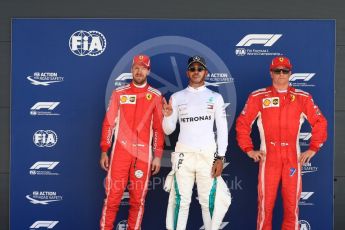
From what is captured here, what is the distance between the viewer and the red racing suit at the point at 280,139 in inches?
138

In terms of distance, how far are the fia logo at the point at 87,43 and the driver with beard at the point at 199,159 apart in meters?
0.92

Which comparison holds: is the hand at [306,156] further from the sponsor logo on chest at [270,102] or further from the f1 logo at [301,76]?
the f1 logo at [301,76]

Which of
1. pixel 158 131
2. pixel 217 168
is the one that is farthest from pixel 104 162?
pixel 217 168

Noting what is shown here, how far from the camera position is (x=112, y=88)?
4.11 metres

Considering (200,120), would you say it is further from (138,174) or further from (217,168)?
(138,174)

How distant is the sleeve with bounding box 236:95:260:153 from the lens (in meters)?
3.62

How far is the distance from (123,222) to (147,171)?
77 cm

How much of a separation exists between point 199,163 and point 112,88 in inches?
44.3

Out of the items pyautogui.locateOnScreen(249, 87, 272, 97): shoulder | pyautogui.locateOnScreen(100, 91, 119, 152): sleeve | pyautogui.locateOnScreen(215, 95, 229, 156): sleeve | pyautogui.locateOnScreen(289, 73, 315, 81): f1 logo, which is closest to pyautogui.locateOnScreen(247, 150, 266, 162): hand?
pyautogui.locateOnScreen(215, 95, 229, 156): sleeve

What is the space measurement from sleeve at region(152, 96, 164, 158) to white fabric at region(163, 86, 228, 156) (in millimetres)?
85

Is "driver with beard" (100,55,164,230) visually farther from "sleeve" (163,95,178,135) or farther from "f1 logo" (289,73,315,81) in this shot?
"f1 logo" (289,73,315,81)

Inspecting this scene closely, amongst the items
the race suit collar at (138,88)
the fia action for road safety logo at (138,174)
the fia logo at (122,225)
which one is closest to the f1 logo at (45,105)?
the race suit collar at (138,88)

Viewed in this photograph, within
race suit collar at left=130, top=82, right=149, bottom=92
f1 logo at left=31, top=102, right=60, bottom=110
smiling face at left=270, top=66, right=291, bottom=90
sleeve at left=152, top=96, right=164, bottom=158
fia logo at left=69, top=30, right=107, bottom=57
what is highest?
fia logo at left=69, top=30, right=107, bottom=57

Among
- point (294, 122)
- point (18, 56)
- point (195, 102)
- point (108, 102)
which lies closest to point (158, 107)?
point (195, 102)
